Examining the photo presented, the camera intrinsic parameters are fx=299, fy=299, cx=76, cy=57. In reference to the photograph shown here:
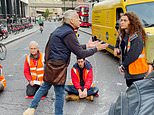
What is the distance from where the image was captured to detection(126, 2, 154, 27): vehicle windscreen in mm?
9438

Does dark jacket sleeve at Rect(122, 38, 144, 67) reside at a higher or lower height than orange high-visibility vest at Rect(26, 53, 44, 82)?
higher

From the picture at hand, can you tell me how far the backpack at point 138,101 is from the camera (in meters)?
1.74

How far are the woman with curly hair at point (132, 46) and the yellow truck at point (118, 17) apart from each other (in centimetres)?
284

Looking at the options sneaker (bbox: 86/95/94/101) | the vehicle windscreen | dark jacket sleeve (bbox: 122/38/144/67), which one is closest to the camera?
dark jacket sleeve (bbox: 122/38/144/67)

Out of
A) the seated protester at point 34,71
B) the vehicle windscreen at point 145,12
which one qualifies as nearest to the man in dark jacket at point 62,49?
the seated protester at point 34,71

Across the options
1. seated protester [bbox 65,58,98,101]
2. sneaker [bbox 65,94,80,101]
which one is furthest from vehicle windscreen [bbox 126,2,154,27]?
sneaker [bbox 65,94,80,101]

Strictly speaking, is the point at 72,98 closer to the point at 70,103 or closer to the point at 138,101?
the point at 70,103

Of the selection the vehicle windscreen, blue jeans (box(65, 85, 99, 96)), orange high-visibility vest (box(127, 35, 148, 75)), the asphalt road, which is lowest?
the asphalt road

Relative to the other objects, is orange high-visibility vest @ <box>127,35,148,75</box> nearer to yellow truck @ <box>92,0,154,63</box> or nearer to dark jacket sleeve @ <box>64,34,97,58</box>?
dark jacket sleeve @ <box>64,34,97,58</box>

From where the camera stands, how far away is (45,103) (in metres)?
6.05

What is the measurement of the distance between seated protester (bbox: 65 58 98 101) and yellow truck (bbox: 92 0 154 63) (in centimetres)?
185

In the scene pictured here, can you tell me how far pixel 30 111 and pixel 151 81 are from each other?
127 inches

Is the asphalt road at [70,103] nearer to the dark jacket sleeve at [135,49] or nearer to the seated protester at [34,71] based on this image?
the seated protester at [34,71]

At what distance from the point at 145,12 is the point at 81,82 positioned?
4413 mm
